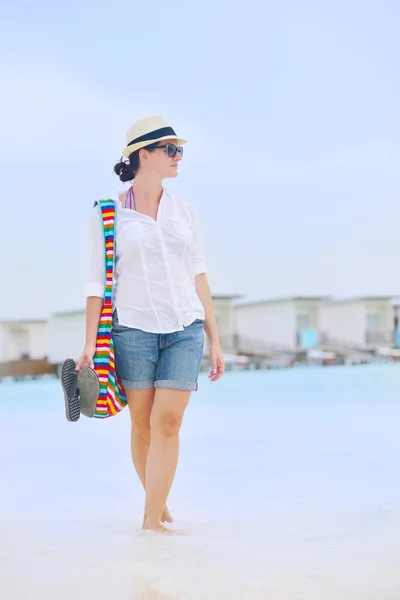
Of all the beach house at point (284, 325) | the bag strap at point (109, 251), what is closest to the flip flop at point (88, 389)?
the bag strap at point (109, 251)

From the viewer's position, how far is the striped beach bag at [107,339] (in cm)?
301

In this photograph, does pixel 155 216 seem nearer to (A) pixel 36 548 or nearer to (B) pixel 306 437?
(A) pixel 36 548

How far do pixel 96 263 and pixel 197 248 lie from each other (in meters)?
0.36

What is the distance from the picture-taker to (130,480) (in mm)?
4961

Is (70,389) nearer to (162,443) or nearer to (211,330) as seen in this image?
(162,443)

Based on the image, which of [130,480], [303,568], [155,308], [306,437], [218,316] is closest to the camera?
[303,568]

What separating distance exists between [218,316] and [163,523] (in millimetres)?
30406

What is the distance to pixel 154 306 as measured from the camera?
9.96 feet

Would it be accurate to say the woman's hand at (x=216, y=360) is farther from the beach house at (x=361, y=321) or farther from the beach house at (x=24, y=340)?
the beach house at (x=361, y=321)

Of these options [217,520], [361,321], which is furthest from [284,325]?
[217,520]

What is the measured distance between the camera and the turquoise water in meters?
2.61

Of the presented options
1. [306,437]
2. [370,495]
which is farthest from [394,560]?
[306,437]

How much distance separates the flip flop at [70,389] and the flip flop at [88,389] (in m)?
0.02

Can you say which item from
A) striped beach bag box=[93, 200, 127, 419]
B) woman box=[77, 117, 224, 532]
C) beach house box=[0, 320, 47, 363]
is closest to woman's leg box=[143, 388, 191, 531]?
woman box=[77, 117, 224, 532]
